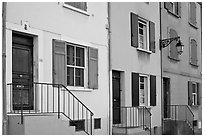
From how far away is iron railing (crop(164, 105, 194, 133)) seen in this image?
1678 cm

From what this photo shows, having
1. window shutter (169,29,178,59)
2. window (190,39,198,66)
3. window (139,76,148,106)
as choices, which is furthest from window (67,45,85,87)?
window (190,39,198,66)

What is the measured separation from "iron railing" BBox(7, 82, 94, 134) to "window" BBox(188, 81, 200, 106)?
9311 millimetres

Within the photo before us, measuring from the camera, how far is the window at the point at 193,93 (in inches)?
745

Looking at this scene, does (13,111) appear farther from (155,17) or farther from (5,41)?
(155,17)

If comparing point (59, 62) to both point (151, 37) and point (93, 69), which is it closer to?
point (93, 69)

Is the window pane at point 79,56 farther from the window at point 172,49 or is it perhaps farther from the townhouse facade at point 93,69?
the window at point 172,49

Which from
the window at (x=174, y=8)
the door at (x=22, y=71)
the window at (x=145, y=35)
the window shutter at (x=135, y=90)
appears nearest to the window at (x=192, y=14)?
the window at (x=174, y=8)

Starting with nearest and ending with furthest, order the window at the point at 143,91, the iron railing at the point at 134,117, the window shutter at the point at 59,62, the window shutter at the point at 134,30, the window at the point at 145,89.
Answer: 1. the window shutter at the point at 59,62
2. the iron railing at the point at 134,117
3. the window shutter at the point at 134,30
4. the window at the point at 145,89
5. the window at the point at 143,91

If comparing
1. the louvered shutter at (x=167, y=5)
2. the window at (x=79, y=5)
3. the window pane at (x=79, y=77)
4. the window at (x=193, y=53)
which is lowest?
the window pane at (x=79, y=77)

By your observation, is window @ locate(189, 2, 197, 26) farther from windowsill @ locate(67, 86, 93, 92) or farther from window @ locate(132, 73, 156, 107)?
windowsill @ locate(67, 86, 93, 92)

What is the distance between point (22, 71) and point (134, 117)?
5.44 meters

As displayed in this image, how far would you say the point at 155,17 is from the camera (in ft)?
51.4

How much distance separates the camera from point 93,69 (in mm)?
11359

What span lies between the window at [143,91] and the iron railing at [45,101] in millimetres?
3809
